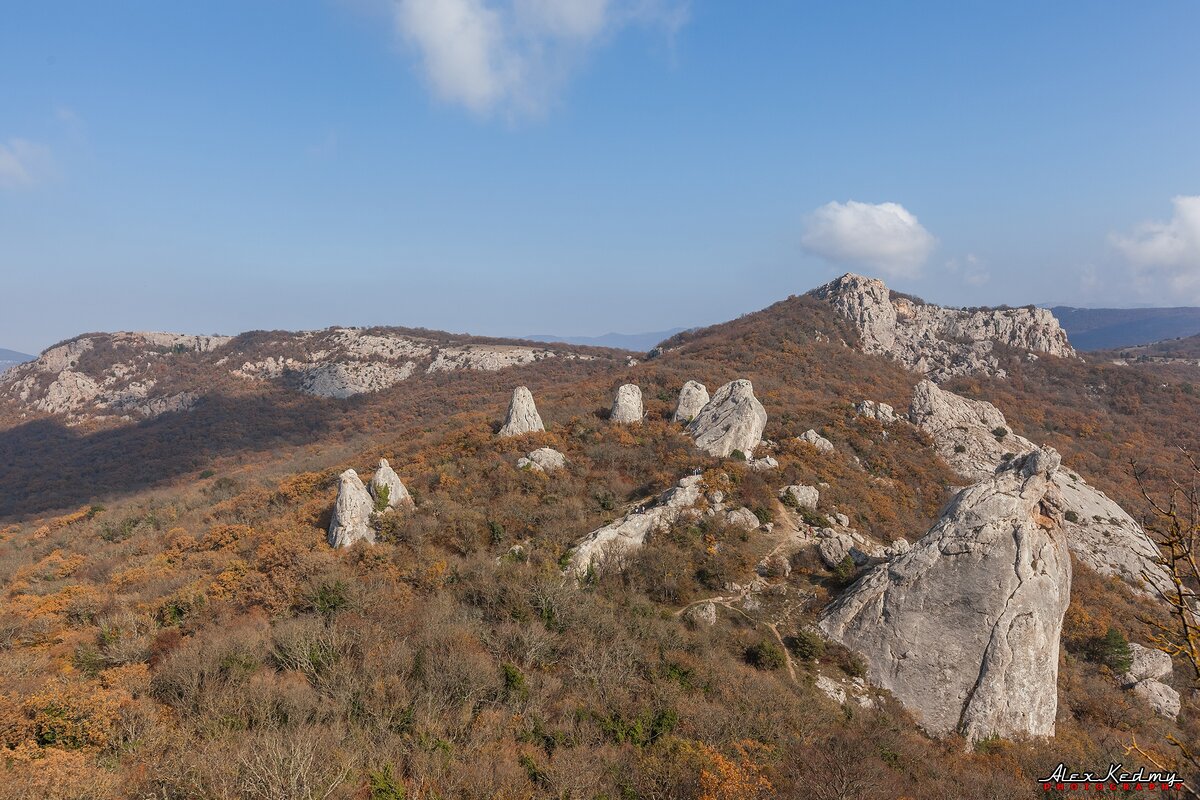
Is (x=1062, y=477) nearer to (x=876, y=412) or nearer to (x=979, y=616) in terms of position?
(x=876, y=412)

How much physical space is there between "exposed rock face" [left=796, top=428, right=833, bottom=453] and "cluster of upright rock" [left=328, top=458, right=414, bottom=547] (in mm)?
26765

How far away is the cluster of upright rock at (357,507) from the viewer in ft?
89.7

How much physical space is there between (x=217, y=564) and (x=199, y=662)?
10780 millimetres

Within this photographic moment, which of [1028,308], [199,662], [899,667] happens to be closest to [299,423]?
[199,662]

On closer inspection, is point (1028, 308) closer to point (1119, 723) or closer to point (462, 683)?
point (1119, 723)

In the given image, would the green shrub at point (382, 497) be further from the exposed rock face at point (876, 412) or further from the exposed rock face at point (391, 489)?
the exposed rock face at point (876, 412)

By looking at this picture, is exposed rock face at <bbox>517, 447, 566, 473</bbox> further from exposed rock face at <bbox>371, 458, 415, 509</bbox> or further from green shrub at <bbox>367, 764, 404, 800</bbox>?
green shrub at <bbox>367, 764, 404, 800</bbox>

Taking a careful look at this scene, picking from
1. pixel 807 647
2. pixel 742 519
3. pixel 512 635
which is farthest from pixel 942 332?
pixel 512 635

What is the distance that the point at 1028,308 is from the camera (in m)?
90.7

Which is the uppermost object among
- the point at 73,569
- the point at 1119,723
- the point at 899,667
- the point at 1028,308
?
the point at 1028,308

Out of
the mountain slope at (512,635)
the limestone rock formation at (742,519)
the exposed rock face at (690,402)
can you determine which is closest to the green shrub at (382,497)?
the mountain slope at (512,635)

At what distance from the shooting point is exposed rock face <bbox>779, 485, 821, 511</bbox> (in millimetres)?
30906

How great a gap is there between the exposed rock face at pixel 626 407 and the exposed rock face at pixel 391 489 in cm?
1688

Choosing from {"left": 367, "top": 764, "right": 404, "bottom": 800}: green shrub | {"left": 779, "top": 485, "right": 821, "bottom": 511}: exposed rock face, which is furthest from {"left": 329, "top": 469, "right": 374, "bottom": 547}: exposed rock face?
{"left": 779, "top": 485, "right": 821, "bottom": 511}: exposed rock face
